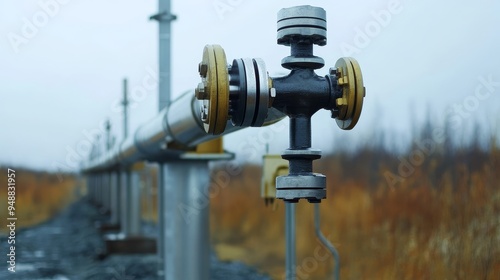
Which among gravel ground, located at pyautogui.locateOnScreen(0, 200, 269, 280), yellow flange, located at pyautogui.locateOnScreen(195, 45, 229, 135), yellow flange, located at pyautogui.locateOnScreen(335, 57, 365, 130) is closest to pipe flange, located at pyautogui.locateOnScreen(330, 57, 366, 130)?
yellow flange, located at pyautogui.locateOnScreen(335, 57, 365, 130)

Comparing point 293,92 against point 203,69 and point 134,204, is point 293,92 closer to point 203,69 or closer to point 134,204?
point 203,69

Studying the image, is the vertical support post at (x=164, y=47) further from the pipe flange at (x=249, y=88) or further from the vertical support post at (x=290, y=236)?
the pipe flange at (x=249, y=88)

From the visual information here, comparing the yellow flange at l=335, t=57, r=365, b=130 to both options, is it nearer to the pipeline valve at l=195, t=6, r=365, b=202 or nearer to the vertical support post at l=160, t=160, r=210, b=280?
the pipeline valve at l=195, t=6, r=365, b=202

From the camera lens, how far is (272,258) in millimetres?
8977

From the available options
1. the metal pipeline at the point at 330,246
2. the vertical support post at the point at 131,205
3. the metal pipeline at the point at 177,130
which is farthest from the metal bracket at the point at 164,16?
the vertical support post at the point at 131,205

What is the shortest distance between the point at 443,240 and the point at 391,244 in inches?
29.2

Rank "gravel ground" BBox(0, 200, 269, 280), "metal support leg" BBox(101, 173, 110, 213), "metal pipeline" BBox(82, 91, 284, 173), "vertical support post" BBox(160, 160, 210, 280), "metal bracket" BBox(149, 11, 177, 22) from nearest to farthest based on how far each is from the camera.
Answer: "metal pipeline" BBox(82, 91, 284, 173), "vertical support post" BBox(160, 160, 210, 280), "metal bracket" BBox(149, 11, 177, 22), "gravel ground" BBox(0, 200, 269, 280), "metal support leg" BBox(101, 173, 110, 213)

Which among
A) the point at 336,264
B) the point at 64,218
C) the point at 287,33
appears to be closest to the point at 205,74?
the point at 287,33

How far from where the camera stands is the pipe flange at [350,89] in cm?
219

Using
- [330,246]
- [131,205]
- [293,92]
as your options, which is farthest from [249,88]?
[131,205]

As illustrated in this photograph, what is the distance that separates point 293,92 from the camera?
2.23 metres

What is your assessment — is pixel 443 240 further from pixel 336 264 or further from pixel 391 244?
pixel 336 264

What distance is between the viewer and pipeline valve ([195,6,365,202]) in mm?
2045

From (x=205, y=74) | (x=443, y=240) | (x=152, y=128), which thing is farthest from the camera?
(x=443, y=240)
